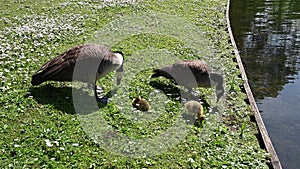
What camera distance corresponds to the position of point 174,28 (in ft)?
56.1

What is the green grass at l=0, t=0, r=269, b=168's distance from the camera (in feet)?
22.6

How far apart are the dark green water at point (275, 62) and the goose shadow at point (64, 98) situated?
4672 mm

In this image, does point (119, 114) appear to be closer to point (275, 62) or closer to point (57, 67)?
point (57, 67)

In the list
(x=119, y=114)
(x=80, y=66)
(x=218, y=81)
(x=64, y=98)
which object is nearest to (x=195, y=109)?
(x=218, y=81)

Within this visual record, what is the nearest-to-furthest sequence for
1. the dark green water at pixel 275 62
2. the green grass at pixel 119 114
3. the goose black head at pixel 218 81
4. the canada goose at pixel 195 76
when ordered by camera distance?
the green grass at pixel 119 114 → the canada goose at pixel 195 76 → the goose black head at pixel 218 81 → the dark green water at pixel 275 62

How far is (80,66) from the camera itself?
8750 mm

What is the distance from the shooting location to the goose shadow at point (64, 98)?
845cm

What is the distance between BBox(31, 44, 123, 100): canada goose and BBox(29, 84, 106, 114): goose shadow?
249 mm

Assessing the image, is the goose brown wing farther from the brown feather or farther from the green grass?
the green grass

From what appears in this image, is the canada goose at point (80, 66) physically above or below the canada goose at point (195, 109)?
above

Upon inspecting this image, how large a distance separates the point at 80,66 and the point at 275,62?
9.72m

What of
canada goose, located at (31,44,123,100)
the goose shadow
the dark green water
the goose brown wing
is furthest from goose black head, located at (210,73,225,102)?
the goose brown wing

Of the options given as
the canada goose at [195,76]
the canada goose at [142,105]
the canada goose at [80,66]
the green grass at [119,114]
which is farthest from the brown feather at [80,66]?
the canada goose at [195,76]

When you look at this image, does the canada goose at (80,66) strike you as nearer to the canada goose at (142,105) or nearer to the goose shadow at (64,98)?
the goose shadow at (64,98)
